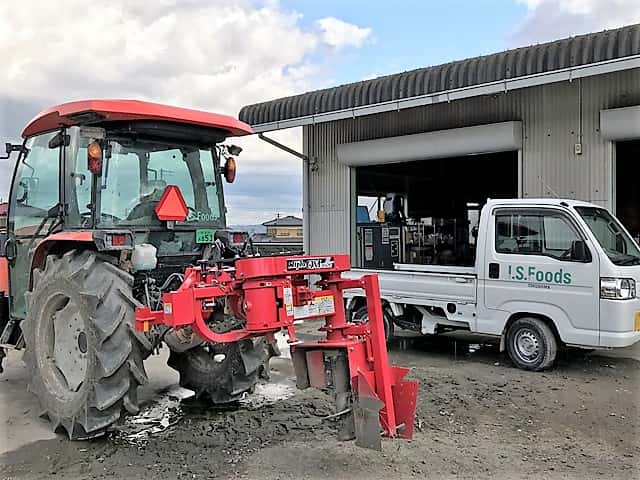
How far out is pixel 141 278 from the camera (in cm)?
480

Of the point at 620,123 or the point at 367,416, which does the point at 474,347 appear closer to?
the point at 620,123

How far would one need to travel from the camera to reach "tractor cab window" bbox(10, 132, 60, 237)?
16.4ft

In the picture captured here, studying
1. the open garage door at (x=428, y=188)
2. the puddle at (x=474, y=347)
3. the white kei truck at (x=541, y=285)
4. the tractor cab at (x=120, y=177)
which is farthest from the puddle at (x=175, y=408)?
the open garage door at (x=428, y=188)

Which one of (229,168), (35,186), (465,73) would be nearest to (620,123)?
(465,73)

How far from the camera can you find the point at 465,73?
894 centimetres

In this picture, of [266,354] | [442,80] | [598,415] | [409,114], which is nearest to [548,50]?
[442,80]

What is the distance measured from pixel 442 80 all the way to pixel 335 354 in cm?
628

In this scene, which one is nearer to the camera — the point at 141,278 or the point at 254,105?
the point at 141,278

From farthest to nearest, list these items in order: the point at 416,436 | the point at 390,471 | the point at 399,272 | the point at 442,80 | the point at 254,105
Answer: the point at 254,105
the point at 442,80
the point at 399,272
the point at 416,436
the point at 390,471

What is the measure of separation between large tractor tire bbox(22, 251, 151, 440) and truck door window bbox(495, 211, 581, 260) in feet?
14.7

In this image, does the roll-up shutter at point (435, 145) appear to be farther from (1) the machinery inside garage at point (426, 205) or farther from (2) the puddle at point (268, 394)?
(2) the puddle at point (268, 394)

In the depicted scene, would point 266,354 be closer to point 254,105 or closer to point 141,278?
point 141,278

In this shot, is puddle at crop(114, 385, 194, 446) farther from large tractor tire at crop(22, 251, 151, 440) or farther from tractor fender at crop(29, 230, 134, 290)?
tractor fender at crop(29, 230, 134, 290)

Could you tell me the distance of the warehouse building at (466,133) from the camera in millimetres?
8312
